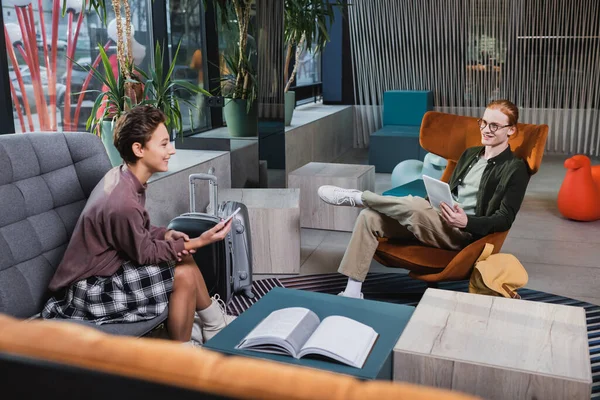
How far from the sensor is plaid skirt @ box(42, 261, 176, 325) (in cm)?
226

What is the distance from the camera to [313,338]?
6.72 feet

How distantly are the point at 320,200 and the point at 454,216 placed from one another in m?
1.75

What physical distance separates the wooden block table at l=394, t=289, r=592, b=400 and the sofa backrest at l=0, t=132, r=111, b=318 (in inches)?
50.1

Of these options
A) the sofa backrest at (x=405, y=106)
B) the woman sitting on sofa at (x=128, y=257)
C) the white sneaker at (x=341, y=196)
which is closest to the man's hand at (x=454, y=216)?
the white sneaker at (x=341, y=196)

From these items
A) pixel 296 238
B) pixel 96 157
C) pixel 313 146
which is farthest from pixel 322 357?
pixel 313 146

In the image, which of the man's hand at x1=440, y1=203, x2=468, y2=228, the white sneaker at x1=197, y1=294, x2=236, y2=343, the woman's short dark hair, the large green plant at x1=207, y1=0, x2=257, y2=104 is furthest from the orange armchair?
the large green plant at x1=207, y1=0, x2=257, y2=104

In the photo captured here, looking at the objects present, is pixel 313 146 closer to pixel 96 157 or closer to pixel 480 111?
pixel 480 111

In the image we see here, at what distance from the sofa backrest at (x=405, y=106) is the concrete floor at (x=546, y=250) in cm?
244

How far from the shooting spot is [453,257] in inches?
125

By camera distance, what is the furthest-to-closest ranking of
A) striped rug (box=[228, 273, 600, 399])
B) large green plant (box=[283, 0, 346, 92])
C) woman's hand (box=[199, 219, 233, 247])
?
large green plant (box=[283, 0, 346, 92]), striped rug (box=[228, 273, 600, 399]), woman's hand (box=[199, 219, 233, 247])

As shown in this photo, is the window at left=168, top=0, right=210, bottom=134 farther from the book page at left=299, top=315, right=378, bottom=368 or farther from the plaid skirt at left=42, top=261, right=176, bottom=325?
the book page at left=299, top=315, right=378, bottom=368

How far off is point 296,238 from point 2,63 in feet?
5.98

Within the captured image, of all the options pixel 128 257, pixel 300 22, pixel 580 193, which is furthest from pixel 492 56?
pixel 128 257

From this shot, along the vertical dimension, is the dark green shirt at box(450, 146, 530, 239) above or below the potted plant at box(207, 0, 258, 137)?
below
